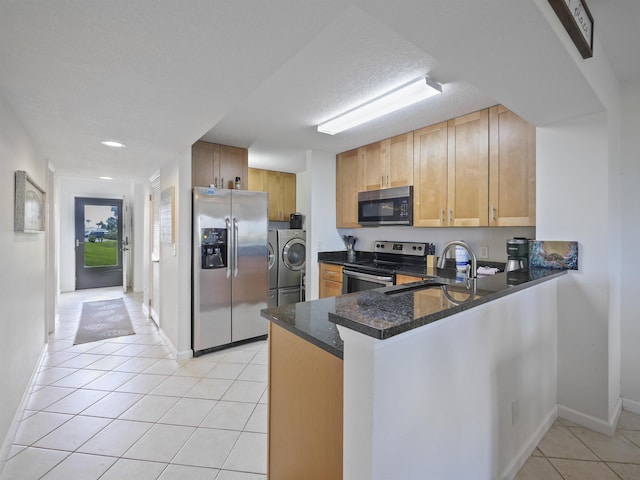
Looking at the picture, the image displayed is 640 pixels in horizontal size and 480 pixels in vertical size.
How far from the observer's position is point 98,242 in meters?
6.58

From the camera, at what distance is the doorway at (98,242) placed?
6422 millimetres

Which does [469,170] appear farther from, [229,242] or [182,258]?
[182,258]

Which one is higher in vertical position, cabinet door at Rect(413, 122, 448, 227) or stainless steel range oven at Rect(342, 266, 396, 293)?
cabinet door at Rect(413, 122, 448, 227)

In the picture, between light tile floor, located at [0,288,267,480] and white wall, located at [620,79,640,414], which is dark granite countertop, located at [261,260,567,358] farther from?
white wall, located at [620,79,640,414]

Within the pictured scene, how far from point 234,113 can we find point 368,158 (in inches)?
64.3

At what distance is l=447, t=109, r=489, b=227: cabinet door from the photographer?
2645mm

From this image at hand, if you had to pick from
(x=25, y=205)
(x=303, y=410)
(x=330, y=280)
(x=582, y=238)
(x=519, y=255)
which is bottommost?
(x=303, y=410)

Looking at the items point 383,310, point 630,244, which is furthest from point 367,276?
point 383,310

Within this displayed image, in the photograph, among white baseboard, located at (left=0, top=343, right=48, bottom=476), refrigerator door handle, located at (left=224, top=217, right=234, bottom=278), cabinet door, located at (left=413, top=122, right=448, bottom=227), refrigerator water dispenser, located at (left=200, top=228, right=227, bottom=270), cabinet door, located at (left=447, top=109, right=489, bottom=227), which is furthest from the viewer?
refrigerator door handle, located at (left=224, top=217, right=234, bottom=278)

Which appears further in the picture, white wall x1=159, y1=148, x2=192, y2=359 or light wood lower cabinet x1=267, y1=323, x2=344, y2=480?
white wall x1=159, y1=148, x2=192, y2=359

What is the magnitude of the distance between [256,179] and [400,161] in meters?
2.49

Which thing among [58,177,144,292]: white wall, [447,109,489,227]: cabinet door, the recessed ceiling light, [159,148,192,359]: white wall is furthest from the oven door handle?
[58,177,144,292]: white wall

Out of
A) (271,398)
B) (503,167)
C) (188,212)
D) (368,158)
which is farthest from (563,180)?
(188,212)

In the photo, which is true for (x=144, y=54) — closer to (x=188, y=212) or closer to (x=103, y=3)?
(x=103, y=3)
